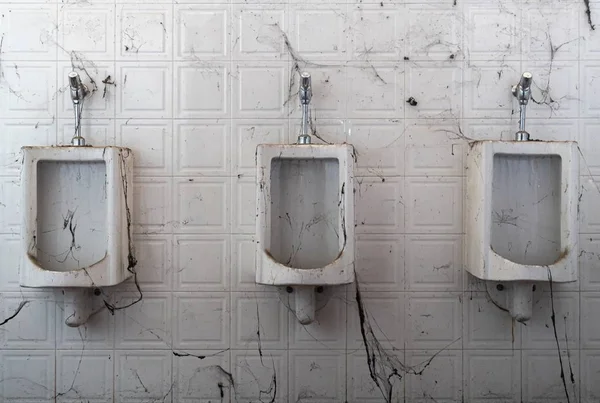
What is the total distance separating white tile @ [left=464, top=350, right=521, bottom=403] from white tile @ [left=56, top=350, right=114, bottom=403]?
1.15 metres

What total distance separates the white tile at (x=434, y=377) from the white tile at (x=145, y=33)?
127cm

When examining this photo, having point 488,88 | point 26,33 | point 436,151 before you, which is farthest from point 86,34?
point 488,88

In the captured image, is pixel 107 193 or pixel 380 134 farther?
pixel 380 134

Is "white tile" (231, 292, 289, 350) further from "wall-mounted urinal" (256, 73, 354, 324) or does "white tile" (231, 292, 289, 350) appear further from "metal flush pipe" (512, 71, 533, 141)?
"metal flush pipe" (512, 71, 533, 141)

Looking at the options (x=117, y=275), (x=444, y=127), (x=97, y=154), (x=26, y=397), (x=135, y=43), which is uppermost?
(x=135, y=43)

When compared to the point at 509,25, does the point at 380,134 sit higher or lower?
lower

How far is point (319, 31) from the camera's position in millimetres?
1477

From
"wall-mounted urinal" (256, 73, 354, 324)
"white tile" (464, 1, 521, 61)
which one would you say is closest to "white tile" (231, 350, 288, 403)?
"wall-mounted urinal" (256, 73, 354, 324)

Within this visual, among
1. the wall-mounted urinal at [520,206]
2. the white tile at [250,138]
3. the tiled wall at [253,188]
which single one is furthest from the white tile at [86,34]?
the wall-mounted urinal at [520,206]

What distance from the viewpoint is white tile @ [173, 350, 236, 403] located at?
1.47 metres

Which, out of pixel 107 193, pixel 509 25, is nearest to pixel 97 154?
pixel 107 193

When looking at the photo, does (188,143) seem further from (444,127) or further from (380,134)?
(444,127)

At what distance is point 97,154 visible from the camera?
1328mm

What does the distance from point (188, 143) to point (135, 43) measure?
1.20 ft
